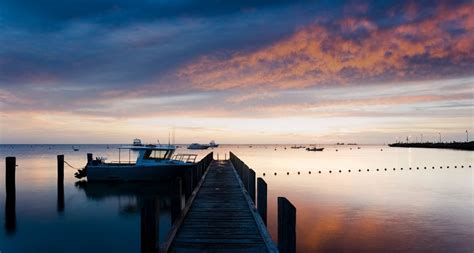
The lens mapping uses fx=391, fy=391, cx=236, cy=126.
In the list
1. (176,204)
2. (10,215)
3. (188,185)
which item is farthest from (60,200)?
(176,204)

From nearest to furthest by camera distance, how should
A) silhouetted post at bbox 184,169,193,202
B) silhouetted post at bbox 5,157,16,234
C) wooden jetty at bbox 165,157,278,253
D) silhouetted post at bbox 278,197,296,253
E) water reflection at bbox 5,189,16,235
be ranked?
silhouetted post at bbox 278,197,296,253 < wooden jetty at bbox 165,157,278,253 < silhouetted post at bbox 184,169,193,202 < water reflection at bbox 5,189,16,235 < silhouetted post at bbox 5,157,16,234

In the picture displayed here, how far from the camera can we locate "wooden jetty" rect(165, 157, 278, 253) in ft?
28.5

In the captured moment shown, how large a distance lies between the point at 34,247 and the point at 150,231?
10.1m

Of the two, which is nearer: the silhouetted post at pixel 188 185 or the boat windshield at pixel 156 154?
the silhouetted post at pixel 188 185

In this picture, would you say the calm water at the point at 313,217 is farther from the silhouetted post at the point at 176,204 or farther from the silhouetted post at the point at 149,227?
the silhouetted post at the point at 149,227

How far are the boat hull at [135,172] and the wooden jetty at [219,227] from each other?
14.1 m

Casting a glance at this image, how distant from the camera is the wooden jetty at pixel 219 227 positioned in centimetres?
869

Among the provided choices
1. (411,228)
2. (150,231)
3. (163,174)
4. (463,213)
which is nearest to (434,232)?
(411,228)

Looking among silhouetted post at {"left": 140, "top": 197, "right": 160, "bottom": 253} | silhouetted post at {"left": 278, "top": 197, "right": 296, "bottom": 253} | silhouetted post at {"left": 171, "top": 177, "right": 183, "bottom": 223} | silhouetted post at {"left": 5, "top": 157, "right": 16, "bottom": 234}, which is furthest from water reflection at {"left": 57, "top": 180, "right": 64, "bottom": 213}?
silhouetted post at {"left": 278, "top": 197, "right": 296, "bottom": 253}

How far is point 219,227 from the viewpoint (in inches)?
408

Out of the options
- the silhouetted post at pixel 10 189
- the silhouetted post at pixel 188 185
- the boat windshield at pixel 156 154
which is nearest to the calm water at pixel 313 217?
the silhouetted post at pixel 10 189

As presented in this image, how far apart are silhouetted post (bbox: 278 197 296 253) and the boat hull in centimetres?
2167

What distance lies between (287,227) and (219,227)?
3355 mm

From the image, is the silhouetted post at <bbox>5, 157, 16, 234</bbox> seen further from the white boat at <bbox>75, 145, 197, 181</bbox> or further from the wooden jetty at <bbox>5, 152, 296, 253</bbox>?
the wooden jetty at <bbox>5, 152, 296, 253</bbox>
